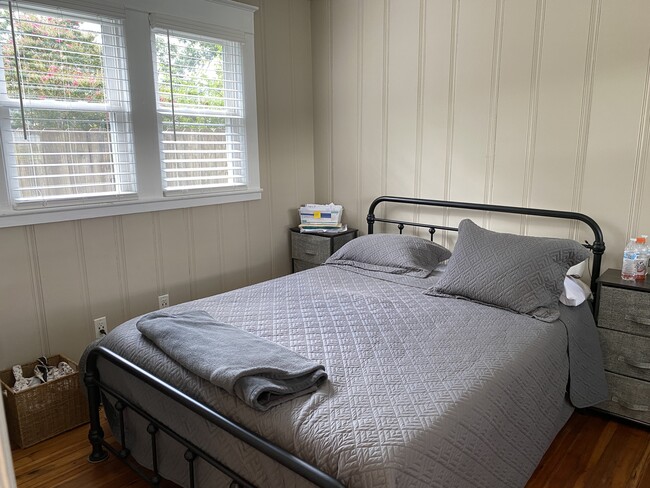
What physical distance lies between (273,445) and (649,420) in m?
1.91

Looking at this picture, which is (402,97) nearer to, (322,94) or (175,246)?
(322,94)

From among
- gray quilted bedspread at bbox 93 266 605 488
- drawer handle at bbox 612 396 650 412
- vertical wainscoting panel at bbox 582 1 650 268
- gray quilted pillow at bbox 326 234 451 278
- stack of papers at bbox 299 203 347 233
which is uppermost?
vertical wainscoting panel at bbox 582 1 650 268

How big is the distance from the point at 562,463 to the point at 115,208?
2505 mm

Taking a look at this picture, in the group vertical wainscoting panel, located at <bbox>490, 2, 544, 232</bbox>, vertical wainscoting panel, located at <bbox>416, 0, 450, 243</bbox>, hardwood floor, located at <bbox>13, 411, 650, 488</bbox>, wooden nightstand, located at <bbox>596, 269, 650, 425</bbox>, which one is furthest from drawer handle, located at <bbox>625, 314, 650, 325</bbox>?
vertical wainscoting panel, located at <bbox>416, 0, 450, 243</bbox>

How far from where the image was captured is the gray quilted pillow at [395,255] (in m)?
2.89

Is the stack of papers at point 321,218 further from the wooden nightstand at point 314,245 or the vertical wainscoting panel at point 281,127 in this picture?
the vertical wainscoting panel at point 281,127

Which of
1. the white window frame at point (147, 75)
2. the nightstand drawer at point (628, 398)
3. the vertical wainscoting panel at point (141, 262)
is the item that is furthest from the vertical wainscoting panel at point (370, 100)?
the nightstand drawer at point (628, 398)

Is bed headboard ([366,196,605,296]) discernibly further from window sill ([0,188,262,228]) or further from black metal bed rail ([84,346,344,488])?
black metal bed rail ([84,346,344,488])

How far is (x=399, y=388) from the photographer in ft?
5.33

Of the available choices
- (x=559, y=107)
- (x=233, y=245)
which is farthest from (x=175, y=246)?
(x=559, y=107)

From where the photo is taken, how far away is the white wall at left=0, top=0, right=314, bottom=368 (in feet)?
8.15

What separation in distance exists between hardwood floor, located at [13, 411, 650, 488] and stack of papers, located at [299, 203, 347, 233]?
190 centimetres

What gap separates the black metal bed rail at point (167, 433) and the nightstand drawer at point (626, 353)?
1749 millimetres

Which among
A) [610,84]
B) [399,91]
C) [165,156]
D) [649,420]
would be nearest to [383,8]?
[399,91]
